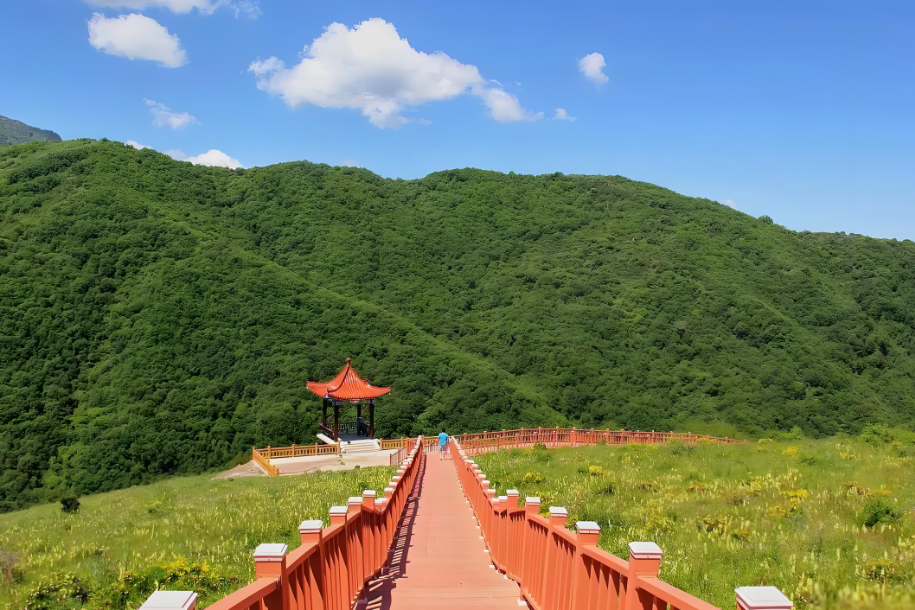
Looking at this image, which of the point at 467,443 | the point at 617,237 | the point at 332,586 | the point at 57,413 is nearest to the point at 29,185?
the point at 57,413

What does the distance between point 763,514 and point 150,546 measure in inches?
369

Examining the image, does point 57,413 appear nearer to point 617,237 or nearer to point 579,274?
point 579,274

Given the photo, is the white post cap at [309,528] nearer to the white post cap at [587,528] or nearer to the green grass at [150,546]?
the white post cap at [587,528]

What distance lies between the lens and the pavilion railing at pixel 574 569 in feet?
9.70

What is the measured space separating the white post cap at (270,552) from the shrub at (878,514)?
7.52m

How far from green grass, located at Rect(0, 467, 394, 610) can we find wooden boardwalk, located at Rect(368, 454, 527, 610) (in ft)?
5.50

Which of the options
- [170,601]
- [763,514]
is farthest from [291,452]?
[170,601]

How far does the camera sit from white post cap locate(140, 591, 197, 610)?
2.41m

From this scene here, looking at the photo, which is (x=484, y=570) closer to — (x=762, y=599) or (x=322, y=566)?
(x=322, y=566)

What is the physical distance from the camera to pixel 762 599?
240 centimetres

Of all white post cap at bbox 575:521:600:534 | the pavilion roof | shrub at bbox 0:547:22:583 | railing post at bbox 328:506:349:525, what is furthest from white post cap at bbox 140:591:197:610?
the pavilion roof

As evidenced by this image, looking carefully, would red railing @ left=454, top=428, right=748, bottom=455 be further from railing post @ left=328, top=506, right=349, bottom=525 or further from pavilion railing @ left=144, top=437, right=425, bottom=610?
railing post @ left=328, top=506, right=349, bottom=525

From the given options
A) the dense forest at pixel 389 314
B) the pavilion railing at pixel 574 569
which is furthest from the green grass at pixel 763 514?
the dense forest at pixel 389 314

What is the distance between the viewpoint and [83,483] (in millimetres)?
29234
